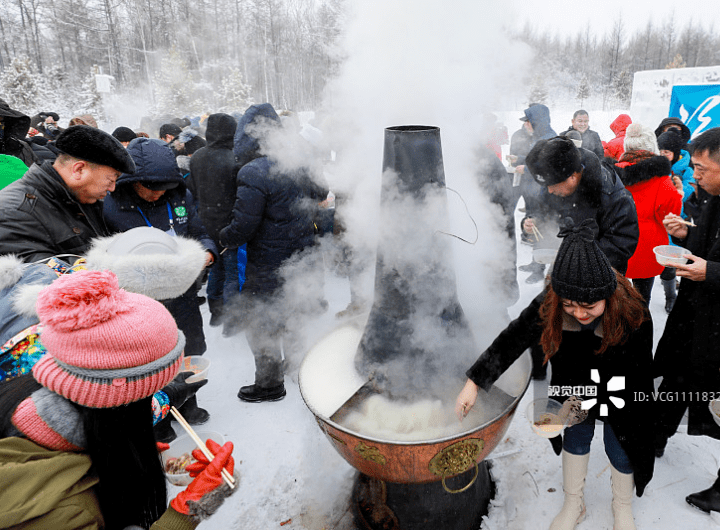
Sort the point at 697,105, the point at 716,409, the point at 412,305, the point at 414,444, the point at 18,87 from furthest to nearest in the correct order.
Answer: the point at 18,87, the point at 697,105, the point at 412,305, the point at 716,409, the point at 414,444

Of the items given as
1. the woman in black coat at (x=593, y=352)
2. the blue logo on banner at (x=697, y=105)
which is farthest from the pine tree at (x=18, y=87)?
the woman in black coat at (x=593, y=352)

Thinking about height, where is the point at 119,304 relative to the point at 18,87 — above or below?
below

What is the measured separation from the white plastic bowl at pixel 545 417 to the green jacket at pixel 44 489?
187 cm

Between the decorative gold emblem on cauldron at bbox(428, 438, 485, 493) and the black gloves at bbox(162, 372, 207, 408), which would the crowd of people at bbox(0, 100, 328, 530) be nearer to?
the black gloves at bbox(162, 372, 207, 408)

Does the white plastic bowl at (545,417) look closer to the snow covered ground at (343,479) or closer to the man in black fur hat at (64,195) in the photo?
the snow covered ground at (343,479)

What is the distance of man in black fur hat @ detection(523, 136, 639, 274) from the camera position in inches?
107

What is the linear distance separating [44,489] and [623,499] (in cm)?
269

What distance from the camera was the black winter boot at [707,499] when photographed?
238cm

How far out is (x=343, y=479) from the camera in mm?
2768

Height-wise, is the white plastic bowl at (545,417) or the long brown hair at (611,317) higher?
the long brown hair at (611,317)

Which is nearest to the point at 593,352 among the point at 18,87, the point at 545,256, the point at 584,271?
the point at 584,271

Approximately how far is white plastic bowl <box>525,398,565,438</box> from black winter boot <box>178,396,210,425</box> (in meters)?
2.53

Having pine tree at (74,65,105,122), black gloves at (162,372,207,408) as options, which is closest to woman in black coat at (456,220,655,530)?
black gloves at (162,372,207,408)

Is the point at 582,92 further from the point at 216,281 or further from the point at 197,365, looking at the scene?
the point at 197,365
